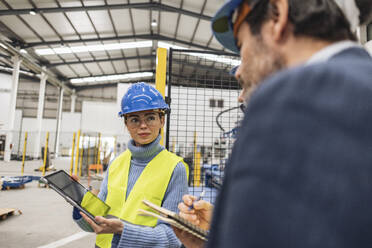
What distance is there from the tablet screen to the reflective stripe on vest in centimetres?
11

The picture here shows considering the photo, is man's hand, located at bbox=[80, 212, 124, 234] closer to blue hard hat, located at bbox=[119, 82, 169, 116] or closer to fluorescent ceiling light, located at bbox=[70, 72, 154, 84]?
blue hard hat, located at bbox=[119, 82, 169, 116]

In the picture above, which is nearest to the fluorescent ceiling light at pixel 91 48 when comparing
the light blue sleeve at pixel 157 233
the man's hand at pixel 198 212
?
the light blue sleeve at pixel 157 233

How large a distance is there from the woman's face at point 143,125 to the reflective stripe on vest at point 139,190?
6.2 inches

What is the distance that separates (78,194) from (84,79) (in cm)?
2112

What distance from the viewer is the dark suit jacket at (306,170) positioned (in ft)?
1.10

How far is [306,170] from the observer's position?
0.34 m

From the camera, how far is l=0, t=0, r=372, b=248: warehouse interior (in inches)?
192

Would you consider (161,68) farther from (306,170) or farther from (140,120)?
(306,170)

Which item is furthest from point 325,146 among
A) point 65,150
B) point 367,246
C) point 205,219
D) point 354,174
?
point 65,150

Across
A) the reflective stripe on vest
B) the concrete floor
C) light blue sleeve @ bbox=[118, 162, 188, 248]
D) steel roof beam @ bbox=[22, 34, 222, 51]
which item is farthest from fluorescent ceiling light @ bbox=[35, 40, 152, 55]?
light blue sleeve @ bbox=[118, 162, 188, 248]

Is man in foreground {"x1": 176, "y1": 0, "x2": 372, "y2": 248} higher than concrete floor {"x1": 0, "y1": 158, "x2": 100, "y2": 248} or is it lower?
higher

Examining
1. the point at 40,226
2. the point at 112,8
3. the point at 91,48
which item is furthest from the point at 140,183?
the point at 91,48

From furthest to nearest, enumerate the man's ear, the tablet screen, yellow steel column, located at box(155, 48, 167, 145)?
yellow steel column, located at box(155, 48, 167, 145), the tablet screen, the man's ear

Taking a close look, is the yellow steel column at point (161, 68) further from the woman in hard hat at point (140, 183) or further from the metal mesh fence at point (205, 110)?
the woman in hard hat at point (140, 183)
